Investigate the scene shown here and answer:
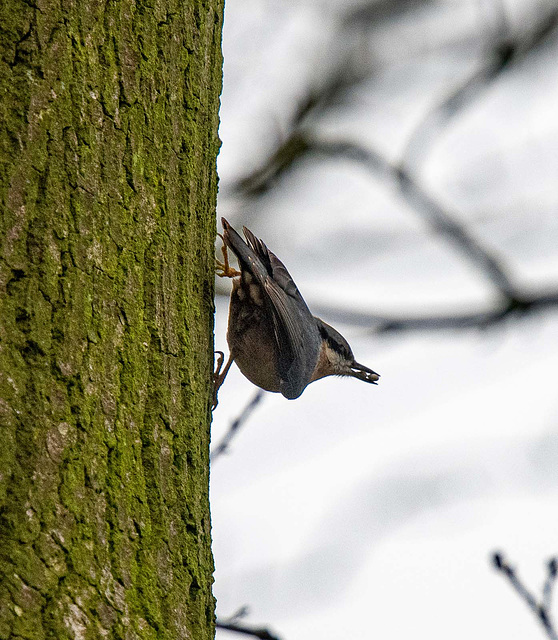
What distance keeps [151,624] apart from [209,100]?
3.73ft

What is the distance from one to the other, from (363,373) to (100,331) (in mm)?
3011

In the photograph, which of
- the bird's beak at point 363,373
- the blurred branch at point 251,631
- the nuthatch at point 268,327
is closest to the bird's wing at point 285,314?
the nuthatch at point 268,327

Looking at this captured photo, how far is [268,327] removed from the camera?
344 centimetres

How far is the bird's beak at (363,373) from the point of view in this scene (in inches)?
169

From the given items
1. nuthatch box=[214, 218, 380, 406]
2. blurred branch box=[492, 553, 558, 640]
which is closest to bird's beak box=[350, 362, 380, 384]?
nuthatch box=[214, 218, 380, 406]

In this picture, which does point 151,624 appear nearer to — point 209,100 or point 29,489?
point 29,489

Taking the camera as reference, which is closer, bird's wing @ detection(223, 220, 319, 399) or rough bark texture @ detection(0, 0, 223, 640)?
rough bark texture @ detection(0, 0, 223, 640)

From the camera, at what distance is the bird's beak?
14.1ft

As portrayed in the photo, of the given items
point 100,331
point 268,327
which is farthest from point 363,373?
point 100,331

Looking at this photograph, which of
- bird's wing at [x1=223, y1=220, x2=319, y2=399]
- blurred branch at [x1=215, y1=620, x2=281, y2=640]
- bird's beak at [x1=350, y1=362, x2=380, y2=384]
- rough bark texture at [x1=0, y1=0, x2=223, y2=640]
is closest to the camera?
rough bark texture at [x1=0, y1=0, x2=223, y2=640]

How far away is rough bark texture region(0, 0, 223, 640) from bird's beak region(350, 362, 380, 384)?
102 inches

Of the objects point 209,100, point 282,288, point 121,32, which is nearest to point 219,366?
point 282,288

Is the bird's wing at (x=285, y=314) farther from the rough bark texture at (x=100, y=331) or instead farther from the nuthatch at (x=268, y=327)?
the rough bark texture at (x=100, y=331)

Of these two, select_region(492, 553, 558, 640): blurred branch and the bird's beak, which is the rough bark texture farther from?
the bird's beak
